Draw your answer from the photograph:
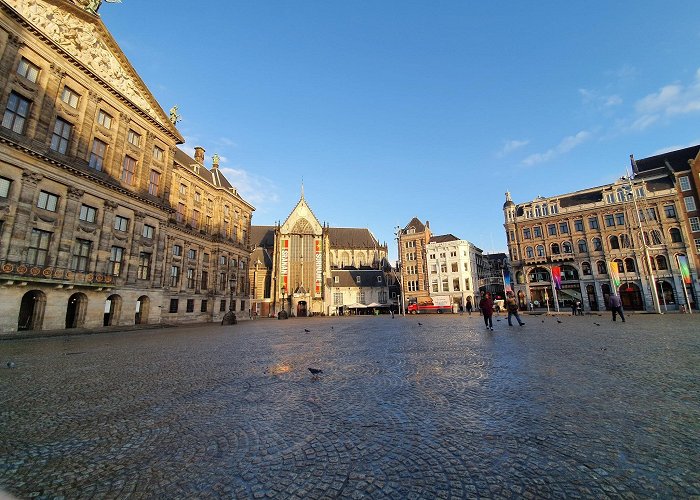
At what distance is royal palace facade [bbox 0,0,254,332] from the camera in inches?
763

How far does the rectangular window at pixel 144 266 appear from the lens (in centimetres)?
2855

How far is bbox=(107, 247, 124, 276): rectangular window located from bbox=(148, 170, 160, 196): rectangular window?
22.9ft

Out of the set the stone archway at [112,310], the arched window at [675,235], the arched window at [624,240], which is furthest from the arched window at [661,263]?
the stone archway at [112,310]

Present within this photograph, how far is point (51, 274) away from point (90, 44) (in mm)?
18779

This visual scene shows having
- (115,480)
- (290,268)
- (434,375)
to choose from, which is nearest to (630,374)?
(434,375)

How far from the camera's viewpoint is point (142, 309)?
94.5 feet

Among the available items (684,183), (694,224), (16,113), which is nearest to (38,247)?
(16,113)

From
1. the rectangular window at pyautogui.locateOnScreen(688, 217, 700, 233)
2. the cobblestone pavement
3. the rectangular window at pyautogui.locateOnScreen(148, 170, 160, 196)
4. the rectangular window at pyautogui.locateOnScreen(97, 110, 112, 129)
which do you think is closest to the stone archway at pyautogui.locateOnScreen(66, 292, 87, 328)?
the rectangular window at pyautogui.locateOnScreen(148, 170, 160, 196)

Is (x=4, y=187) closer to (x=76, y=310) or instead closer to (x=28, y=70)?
(x=28, y=70)

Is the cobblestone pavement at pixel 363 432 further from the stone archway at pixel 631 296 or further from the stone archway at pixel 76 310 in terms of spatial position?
the stone archway at pixel 631 296

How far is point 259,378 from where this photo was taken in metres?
6.81

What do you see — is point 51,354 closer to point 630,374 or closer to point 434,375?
point 434,375

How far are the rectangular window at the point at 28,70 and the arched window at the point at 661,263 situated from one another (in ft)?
221

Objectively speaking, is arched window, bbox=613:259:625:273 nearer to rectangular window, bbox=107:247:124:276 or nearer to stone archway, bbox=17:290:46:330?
rectangular window, bbox=107:247:124:276
